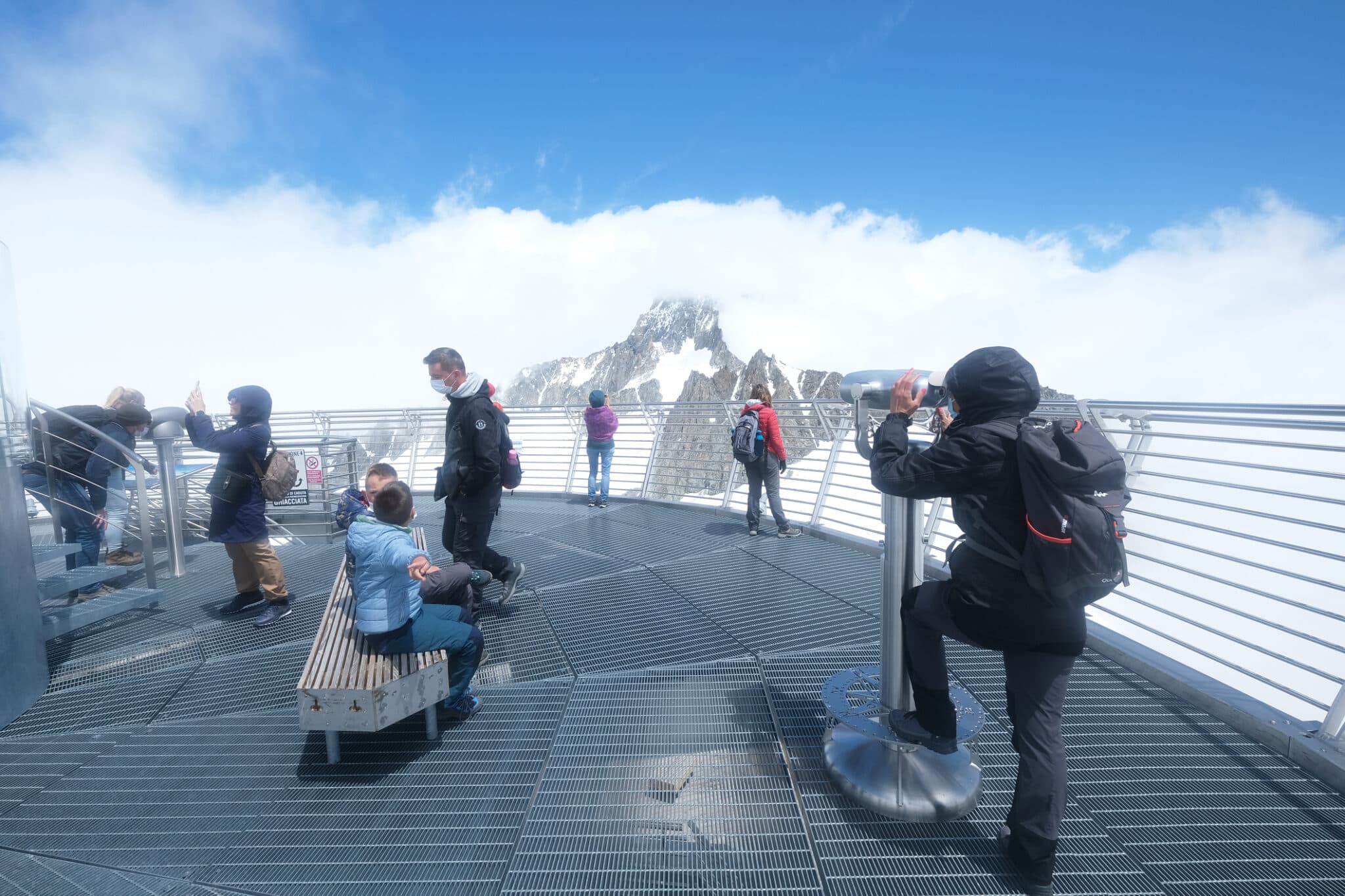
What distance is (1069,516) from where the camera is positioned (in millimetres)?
2271

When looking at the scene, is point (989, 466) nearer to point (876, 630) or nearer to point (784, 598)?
point (876, 630)

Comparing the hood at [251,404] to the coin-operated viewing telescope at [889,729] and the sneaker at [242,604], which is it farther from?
the coin-operated viewing telescope at [889,729]

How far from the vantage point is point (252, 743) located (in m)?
3.83

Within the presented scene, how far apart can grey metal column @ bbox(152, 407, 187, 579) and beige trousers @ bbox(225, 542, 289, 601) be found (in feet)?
5.77

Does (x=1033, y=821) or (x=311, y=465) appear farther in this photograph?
(x=311, y=465)

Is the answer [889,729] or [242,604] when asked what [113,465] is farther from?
[889,729]

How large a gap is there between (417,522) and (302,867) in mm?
7234

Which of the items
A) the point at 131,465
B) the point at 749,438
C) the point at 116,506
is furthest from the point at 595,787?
the point at 116,506

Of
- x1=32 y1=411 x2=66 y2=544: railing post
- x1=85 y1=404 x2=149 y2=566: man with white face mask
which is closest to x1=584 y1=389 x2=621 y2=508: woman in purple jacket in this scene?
x1=85 y1=404 x2=149 y2=566: man with white face mask

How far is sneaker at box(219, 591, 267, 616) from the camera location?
5.96m

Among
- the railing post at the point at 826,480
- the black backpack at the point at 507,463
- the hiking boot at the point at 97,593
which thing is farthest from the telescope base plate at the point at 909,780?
the hiking boot at the point at 97,593

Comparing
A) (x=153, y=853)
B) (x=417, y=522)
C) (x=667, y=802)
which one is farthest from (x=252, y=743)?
(x=417, y=522)

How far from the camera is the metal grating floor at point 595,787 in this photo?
273 centimetres

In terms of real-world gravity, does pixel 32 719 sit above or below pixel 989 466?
below
